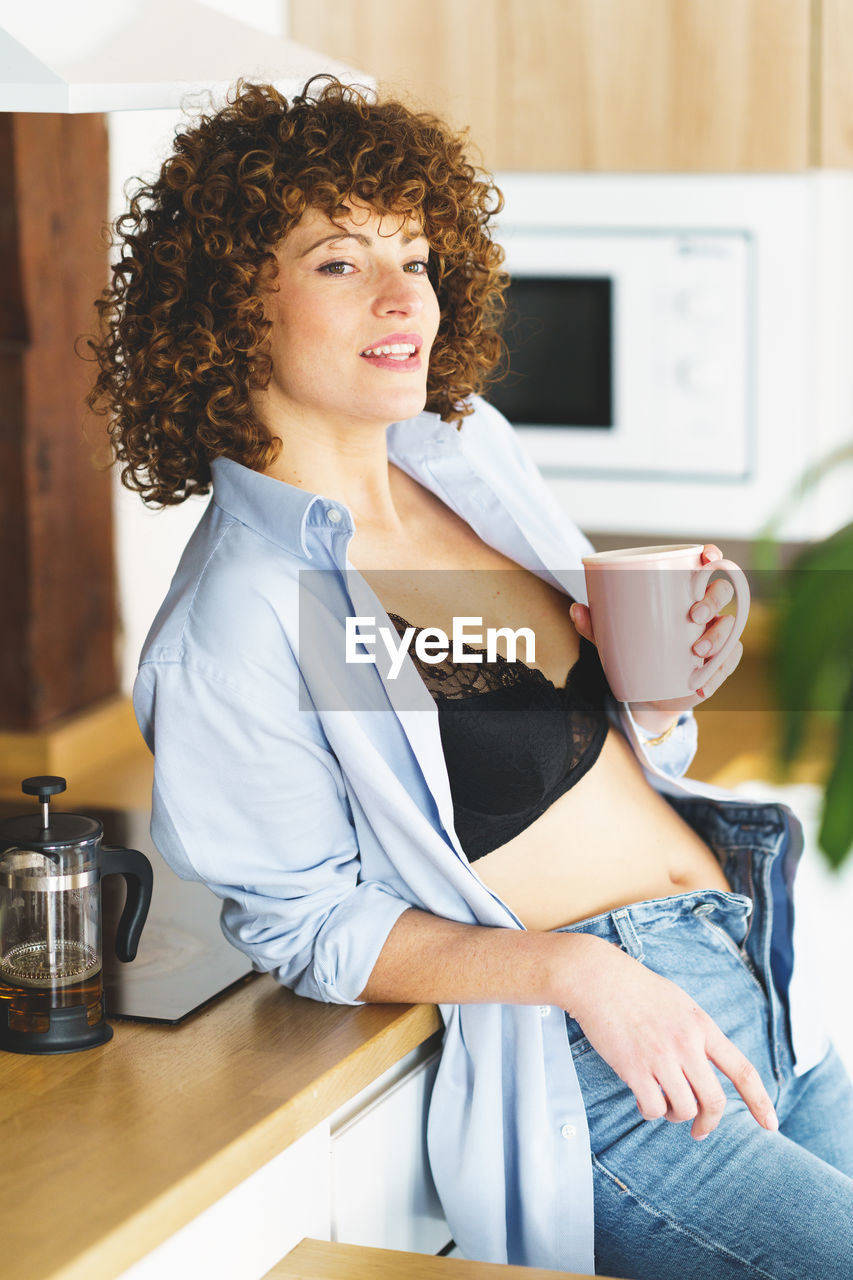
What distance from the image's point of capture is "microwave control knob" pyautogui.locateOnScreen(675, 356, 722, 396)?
1955mm

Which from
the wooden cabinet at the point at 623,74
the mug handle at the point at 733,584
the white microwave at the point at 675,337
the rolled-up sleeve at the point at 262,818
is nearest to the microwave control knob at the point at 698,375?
Result: the white microwave at the point at 675,337

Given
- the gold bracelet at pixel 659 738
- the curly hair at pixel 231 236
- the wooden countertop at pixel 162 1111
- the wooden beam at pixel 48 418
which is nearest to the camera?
the wooden countertop at pixel 162 1111

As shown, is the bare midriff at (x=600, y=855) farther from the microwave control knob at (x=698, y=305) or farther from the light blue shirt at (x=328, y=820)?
the microwave control knob at (x=698, y=305)

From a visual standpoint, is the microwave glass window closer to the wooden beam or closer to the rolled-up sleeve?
the wooden beam

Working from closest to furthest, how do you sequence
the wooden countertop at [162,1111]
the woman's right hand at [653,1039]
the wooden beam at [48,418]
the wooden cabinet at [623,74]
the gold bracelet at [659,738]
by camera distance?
the wooden countertop at [162,1111] < the woman's right hand at [653,1039] < the gold bracelet at [659,738] < the wooden beam at [48,418] < the wooden cabinet at [623,74]

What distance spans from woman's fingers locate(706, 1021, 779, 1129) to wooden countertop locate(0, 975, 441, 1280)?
21cm

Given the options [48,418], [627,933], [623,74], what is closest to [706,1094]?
[627,933]

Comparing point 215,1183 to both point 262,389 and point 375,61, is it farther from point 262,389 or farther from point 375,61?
point 375,61

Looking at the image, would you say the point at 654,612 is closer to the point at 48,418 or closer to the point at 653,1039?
the point at 653,1039

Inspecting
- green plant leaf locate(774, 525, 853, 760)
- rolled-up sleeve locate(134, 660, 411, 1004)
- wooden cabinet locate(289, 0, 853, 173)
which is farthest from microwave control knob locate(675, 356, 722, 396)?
green plant leaf locate(774, 525, 853, 760)

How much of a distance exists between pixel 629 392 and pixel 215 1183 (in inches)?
55.5

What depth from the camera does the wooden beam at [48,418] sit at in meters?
1.67
